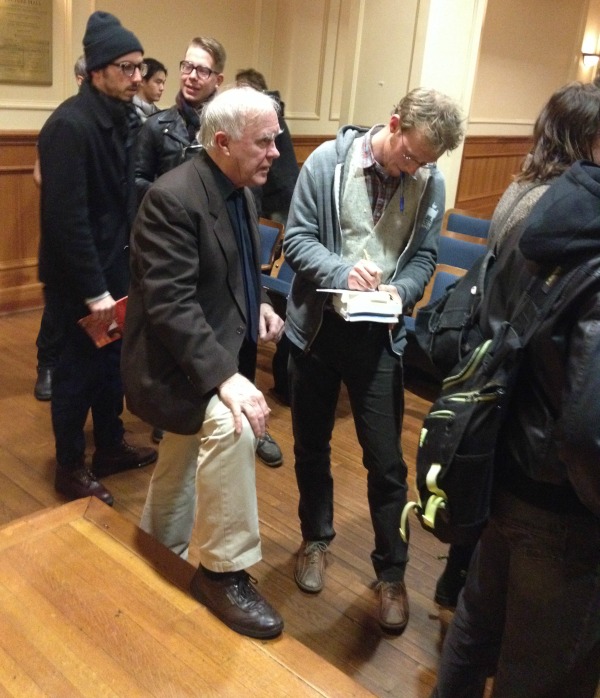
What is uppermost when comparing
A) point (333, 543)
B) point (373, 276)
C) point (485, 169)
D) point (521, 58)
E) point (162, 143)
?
point (521, 58)

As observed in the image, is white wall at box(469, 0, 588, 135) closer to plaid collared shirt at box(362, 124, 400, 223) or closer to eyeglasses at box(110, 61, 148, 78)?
eyeglasses at box(110, 61, 148, 78)

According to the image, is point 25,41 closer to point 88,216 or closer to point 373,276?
point 88,216

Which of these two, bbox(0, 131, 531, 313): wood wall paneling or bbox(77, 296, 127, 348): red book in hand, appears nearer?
bbox(77, 296, 127, 348): red book in hand

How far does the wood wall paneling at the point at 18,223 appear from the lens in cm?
435

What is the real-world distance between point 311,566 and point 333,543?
26 centimetres

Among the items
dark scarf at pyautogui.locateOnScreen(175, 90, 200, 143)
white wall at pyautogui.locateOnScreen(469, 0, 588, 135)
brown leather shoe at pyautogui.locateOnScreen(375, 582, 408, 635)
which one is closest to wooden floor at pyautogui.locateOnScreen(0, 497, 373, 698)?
brown leather shoe at pyautogui.locateOnScreen(375, 582, 408, 635)

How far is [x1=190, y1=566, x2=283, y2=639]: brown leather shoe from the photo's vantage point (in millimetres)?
1709

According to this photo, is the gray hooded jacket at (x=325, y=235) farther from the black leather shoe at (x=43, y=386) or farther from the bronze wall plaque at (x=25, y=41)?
the bronze wall plaque at (x=25, y=41)

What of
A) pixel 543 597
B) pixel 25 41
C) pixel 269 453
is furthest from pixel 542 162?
pixel 25 41

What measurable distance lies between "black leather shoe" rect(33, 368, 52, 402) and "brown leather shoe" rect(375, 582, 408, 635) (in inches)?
76.6

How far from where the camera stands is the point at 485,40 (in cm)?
758

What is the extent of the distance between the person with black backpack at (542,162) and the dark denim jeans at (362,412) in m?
0.38

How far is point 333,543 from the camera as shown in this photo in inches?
101

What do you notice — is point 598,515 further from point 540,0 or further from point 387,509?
point 540,0
